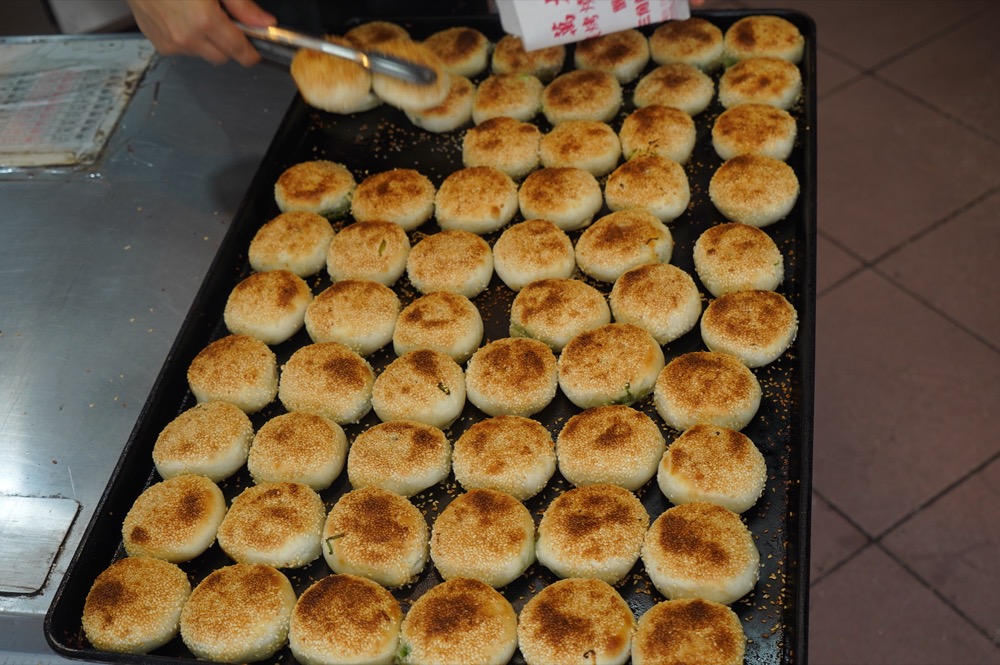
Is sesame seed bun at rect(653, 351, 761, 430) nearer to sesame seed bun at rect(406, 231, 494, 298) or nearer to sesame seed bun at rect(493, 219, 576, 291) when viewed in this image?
sesame seed bun at rect(493, 219, 576, 291)

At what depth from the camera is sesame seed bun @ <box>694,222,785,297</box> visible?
1.89 metres

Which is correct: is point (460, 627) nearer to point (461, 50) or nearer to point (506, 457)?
point (506, 457)

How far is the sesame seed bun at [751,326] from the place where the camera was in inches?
69.9

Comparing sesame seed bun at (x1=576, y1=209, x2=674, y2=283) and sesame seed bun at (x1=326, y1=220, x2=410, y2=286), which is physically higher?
sesame seed bun at (x1=326, y1=220, x2=410, y2=286)

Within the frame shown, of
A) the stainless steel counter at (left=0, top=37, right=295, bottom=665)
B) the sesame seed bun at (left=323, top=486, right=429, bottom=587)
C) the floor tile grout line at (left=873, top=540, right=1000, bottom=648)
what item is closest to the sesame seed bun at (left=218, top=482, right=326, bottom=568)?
the sesame seed bun at (left=323, top=486, right=429, bottom=587)

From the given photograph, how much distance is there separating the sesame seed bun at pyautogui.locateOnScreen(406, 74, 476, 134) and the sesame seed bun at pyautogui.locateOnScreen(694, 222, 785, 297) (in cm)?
76

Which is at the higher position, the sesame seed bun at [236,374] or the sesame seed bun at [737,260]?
the sesame seed bun at [236,374]

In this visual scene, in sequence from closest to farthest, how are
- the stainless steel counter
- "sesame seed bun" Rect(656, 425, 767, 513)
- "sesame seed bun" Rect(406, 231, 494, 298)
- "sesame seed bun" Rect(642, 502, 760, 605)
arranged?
"sesame seed bun" Rect(642, 502, 760, 605) → "sesame seed bun" Rect(656, 425, 767, 513) → the stainless steel counter → "sesame seed bun" Rect(406, 231, 494, 298)

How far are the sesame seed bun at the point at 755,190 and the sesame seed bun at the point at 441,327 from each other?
2.01ft

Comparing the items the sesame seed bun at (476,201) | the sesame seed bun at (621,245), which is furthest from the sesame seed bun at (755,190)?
the sesame seed bun at (476,201)

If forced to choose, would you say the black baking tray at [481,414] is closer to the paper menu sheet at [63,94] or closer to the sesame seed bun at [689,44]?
the sesame seed bun at [689,44]

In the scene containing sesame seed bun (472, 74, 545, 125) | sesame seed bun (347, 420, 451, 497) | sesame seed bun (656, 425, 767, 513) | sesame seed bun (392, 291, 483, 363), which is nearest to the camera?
sesame seed bun (656, 425, 767, 513)

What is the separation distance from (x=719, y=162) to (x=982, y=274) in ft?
4.65

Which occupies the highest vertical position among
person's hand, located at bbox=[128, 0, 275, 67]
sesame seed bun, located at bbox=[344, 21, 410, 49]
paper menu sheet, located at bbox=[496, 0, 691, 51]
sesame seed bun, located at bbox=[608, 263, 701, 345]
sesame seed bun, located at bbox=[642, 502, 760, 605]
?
person's hand, located at bbox=[128, 0, 275, 67]
